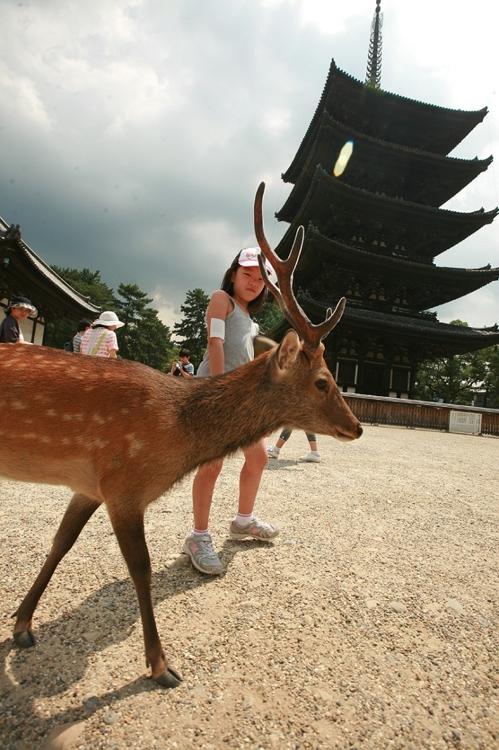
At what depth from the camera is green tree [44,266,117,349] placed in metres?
50.8

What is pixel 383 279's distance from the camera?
20.2 m

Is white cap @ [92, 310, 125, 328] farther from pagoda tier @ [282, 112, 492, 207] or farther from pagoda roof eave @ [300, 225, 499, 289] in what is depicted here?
pagoda tier @ [282, 112, 492, 207]

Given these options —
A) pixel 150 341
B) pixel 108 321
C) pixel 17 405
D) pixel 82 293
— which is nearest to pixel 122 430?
pixel 17 405

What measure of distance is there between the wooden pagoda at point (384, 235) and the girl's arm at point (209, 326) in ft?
51.0

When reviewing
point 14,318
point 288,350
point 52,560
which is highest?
point 14,318

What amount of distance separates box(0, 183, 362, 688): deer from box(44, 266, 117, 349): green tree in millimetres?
49311

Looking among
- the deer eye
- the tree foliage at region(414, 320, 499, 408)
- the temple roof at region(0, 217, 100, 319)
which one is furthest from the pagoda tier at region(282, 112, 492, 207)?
the tree foliage at region(414, 320, 499, 408)

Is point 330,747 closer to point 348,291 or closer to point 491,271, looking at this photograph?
point 348,291

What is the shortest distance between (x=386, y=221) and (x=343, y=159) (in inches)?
159

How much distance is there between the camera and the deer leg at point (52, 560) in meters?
1.91

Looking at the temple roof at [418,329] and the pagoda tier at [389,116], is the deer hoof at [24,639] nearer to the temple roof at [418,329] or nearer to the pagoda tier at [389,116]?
the temple roof at [418,329]

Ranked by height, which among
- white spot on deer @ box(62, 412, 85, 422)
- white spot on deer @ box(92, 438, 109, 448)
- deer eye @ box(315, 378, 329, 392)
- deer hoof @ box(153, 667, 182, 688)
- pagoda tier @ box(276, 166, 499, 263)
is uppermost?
pagoda tier @ box(276, 166, 499, 263)

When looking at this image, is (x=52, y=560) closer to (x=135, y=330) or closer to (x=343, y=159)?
(x=343, y=159)

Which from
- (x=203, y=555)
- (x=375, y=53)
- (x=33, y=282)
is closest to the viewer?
(x=203, y=555)
